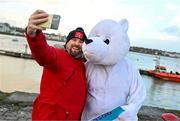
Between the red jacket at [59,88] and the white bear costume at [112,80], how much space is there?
163mm

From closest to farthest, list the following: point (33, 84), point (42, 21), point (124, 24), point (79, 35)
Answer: point (42, 21) < point (79, 35) < point (124, 24) < point (33, 84)

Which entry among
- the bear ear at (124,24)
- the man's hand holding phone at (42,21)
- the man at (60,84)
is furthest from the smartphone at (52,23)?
the bear ear at (124,24)

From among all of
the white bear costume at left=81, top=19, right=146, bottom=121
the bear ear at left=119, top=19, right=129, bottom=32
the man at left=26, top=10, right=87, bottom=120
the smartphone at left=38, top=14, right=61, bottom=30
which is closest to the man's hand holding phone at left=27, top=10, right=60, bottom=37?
the smartphone at left=38, top=14, right=61, bottom=30

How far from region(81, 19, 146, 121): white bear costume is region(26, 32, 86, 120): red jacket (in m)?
0.16

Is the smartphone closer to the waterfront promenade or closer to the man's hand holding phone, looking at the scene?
the man's hand holding phone

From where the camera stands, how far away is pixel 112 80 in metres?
3.27

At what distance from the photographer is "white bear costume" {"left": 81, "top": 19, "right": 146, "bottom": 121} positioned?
322 centimetres

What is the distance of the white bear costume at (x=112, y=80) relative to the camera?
322 cm

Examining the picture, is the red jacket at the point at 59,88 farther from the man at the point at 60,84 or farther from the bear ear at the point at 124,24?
the bear ear at the point at 124,24

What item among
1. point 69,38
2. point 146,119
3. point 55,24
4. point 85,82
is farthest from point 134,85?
point 146,119

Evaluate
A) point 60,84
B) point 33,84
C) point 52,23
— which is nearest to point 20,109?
point 60,84

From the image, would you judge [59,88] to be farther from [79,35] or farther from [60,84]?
[79,35]

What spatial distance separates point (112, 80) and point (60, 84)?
46 centimetres

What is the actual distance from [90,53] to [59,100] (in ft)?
1.41
